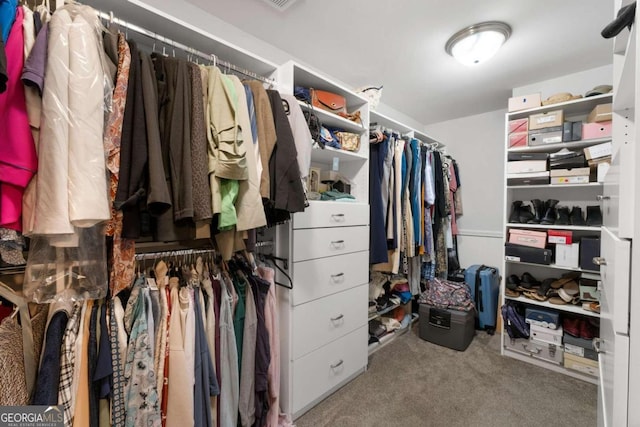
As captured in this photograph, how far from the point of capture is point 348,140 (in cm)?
181

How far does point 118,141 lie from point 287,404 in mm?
1465

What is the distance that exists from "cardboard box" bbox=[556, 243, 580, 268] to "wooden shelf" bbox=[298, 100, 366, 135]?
1.74 m

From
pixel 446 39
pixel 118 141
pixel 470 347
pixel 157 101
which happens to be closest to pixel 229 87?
pixel 157 101

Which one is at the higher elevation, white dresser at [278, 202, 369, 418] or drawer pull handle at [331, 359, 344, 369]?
white dresser at [278, 202, 369, 418]

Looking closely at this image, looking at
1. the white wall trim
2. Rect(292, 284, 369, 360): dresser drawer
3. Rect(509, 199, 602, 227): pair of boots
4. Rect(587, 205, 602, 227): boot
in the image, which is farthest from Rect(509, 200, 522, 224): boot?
Rect(292, 284, 369, 360): dresser drawer

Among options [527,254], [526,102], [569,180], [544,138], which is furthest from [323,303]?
[526,102]

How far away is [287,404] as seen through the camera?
143cm

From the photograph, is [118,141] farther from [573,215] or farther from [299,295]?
[573,215]

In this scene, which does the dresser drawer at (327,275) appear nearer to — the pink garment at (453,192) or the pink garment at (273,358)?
the pink garment at (273,358)

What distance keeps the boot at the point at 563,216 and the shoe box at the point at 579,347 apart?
2.76ft

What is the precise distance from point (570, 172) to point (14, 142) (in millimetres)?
2975

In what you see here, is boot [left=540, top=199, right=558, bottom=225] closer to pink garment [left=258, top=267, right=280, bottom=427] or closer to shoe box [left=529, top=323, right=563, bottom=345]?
shoe box [left=529, top=323, right=563, bottom=345]

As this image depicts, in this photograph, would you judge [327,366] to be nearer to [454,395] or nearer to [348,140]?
[454,395]

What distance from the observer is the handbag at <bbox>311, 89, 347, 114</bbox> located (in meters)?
1.63
